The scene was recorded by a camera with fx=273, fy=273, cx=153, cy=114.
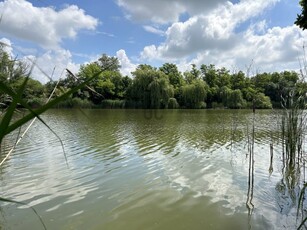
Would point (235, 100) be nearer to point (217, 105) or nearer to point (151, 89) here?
point (217, 105)

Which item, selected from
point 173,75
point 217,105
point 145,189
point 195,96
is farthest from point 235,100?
point 145,189

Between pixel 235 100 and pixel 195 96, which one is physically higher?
pixel 195 96

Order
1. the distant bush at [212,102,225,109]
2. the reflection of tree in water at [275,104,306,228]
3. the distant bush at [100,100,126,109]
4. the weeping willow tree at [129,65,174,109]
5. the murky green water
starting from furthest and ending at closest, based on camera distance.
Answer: the distant bush at [212,102,225,109] → the distant bush at [100,100,126,109] → the weeping willow tree at [129,65,174,109] → the reflection of tree in water at [275,104,306,228] → the murky green water

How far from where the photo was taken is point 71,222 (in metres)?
3.56

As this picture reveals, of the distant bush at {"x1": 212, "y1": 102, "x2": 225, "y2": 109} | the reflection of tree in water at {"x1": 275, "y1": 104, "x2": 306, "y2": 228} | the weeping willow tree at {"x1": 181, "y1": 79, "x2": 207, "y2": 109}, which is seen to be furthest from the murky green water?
the distant bush at {"x1": 212, "y1": 102, "x2": 225, "y2": 109}

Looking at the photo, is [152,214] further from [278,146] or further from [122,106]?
[122,106]

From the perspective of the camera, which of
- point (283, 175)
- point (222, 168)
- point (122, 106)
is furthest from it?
point (122, 106)

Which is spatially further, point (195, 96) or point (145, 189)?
point (195, 96)

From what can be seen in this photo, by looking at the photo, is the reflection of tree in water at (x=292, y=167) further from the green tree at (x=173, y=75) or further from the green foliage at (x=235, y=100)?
the green tree at (x=173, y=75)

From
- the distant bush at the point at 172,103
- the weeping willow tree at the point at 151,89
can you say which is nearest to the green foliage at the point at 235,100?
the distant bush at the point at 172,103

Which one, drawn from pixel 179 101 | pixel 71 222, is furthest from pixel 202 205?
pixel 179 101

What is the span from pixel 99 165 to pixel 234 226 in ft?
12.7

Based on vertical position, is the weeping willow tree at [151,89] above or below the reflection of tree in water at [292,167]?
above

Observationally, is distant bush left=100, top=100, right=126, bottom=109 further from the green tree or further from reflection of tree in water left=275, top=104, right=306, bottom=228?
reflection of tree in water left=275, top=104, right=306, bottom=228
